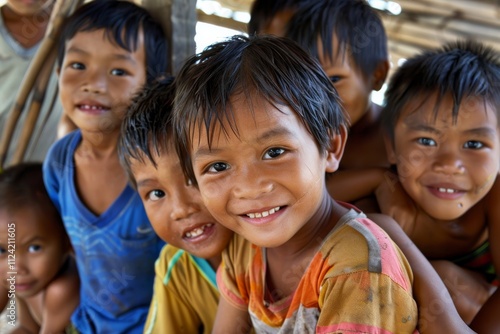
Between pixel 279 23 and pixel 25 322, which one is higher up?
pixel 279 23

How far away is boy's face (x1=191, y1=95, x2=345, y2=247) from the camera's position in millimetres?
1047

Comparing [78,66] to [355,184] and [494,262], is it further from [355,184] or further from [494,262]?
[494,262]

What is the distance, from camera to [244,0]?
138 inches

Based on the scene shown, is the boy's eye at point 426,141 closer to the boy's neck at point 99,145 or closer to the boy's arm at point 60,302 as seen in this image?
the boy's neck at point 99,145

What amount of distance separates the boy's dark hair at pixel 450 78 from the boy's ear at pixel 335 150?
348 mm

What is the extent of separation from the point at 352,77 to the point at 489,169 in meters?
0.54

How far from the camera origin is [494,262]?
1431mm

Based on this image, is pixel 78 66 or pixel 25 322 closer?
pixel 78 66

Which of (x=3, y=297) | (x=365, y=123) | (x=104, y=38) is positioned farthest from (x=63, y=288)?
(x=365, y=123)

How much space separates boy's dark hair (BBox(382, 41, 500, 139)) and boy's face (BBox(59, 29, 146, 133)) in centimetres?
78

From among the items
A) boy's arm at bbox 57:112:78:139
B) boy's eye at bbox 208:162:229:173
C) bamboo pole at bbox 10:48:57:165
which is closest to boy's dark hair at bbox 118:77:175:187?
boy's eye at bbox 208:162:229:173

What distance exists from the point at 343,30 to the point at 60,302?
4.39 feet

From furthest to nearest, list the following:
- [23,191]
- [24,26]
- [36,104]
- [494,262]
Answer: [24,26] < [36,104] < [23,191] < [494,262]

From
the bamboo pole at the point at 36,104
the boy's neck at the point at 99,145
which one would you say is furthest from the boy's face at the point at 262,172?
the bamboo pole at the point at 36,104
